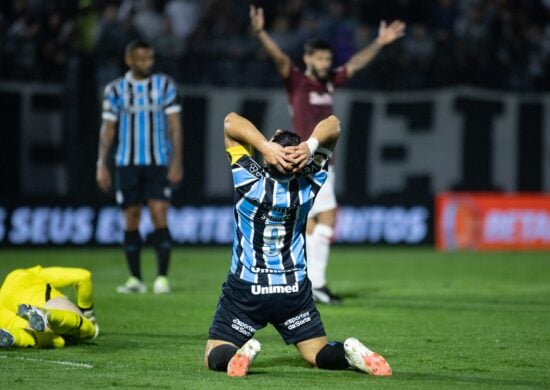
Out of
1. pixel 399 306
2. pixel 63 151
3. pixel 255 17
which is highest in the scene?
pixel 255 17

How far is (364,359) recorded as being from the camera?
6.68 m

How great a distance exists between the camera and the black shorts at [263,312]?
6.95m

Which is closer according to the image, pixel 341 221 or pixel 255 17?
pixel 255 17

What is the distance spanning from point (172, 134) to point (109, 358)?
461 centimetres

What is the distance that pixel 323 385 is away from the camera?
21.1 ft

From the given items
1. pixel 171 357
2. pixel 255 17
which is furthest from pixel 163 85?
pixel 171 357

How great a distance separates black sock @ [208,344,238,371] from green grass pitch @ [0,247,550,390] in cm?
8

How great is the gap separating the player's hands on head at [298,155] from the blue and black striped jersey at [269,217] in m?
0.20

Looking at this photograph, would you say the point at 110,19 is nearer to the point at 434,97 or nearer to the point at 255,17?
the point at 434,97

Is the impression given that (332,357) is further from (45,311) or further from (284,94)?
(284,94)

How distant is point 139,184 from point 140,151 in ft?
1.12

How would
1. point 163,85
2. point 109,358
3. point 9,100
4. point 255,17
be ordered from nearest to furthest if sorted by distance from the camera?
point 109,358 → point 255,17 → point 163,85 → point 9,100

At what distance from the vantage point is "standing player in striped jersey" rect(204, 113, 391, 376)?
686 cm

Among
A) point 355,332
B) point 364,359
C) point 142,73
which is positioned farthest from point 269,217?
point 142,73
